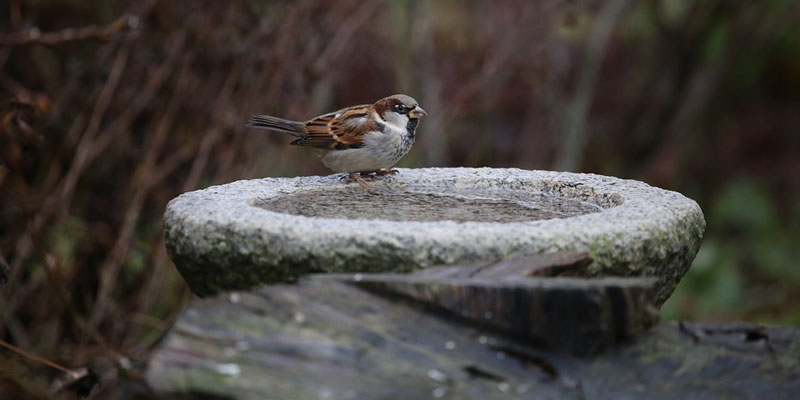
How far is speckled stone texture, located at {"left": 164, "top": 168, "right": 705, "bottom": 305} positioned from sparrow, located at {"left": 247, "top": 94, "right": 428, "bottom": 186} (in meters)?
0.51

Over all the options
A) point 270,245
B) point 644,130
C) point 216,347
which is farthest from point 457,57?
point 216,347

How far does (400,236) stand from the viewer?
2.29m

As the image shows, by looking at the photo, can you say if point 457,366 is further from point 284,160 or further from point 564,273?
point 284,160

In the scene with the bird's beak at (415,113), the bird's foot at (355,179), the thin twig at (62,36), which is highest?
the thin twig at (62,36)

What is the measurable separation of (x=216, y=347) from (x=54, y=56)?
398 cm

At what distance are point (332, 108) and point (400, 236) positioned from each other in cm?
454

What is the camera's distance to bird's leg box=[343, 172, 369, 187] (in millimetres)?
3430

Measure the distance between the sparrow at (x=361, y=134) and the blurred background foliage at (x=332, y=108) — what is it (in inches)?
30.2

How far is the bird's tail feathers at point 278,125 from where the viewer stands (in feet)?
12.0

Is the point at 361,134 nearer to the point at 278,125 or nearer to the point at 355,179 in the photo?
the point at 355,179

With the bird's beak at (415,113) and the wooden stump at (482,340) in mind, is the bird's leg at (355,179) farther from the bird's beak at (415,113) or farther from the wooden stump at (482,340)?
the wooden stump at (482,340)

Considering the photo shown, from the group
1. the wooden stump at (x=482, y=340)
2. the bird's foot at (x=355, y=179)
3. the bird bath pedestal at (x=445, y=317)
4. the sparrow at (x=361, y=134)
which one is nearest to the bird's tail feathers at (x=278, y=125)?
the sparrow at (x=361, y=134)

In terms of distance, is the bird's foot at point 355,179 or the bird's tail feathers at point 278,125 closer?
the bird's foot at point 355,179

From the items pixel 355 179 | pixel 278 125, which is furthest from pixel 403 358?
pixel 278 125
